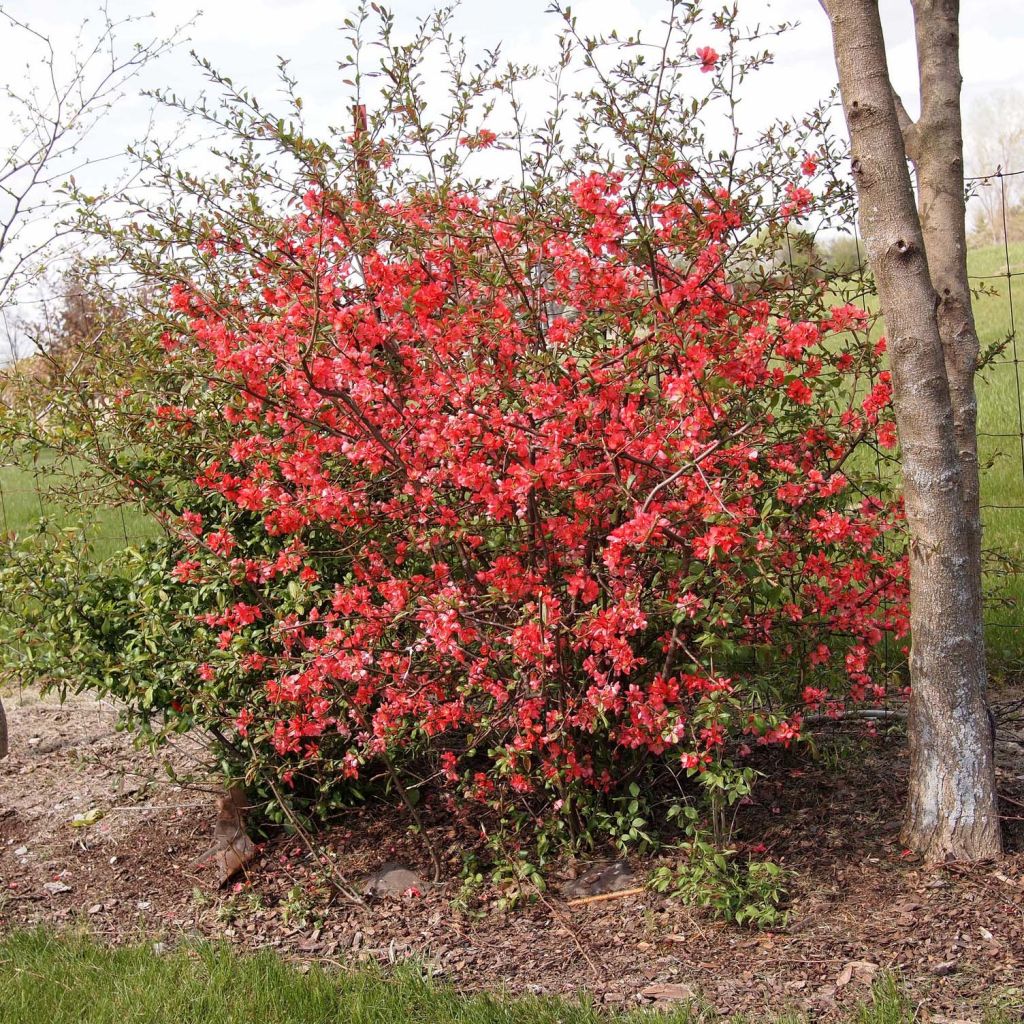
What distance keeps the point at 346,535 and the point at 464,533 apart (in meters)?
0.47

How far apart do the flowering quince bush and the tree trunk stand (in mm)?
187

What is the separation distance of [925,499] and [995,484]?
13.1ft

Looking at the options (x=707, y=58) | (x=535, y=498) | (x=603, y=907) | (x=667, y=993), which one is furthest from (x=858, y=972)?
(x=707, y=58)

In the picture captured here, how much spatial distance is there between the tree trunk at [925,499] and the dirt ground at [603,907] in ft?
0.61

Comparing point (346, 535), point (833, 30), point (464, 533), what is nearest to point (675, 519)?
point (464, 533)

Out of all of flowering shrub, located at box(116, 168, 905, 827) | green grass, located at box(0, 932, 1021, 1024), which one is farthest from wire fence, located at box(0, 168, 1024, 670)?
green grass, located at box(0, 932, 1021, 1024)

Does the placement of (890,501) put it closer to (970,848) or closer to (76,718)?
(970,848)

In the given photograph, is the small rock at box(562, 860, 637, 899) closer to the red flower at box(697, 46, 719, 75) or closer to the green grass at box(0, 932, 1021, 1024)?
the green grass at box(0, 932, 1021, 1024)

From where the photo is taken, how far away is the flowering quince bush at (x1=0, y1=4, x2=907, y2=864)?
2887 millimetres

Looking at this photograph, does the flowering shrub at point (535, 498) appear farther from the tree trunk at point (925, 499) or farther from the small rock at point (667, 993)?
the small rock at point (667, 993)

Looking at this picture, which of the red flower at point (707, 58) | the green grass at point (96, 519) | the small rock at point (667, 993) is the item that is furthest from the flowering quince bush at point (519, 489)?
the green grass at point (96, 519)

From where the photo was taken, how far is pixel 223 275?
3.66 m

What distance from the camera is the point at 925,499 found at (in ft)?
9.59

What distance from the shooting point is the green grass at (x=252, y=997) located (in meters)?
2.56
